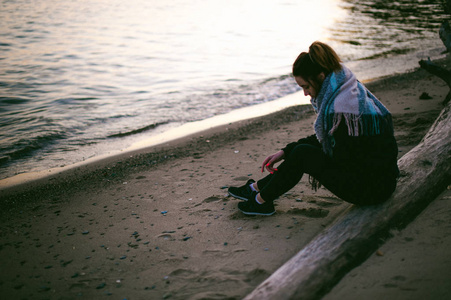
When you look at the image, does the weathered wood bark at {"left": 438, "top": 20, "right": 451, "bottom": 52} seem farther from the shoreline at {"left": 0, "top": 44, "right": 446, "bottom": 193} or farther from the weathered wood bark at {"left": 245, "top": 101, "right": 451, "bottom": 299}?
the weathered wood bark at {"left": 245, "top": 101, "right": 451, "bottom": 299}

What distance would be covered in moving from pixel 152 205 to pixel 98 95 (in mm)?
6665

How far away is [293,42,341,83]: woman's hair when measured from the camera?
2.78 metres

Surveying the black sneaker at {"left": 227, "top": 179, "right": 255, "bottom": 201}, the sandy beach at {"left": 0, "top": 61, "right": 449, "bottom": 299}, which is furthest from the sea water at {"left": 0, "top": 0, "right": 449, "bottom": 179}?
the black sneaker at {"left": 227, "top": 179, "right": 255, "bottom": 201}

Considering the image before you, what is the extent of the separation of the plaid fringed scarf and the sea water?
4678 millimetres

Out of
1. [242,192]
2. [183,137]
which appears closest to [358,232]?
[242,192]

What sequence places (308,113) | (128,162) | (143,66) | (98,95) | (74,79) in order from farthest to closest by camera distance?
(143,66) < (74,79) < (98,95) < (308,113) < (128,162)

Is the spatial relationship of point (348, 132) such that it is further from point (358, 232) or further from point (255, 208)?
point (255, 208)

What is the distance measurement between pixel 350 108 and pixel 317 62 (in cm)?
42

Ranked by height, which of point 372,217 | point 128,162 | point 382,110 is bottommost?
point 128,162

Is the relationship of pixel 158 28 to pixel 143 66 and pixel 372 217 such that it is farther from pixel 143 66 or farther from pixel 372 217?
pixel 372 217

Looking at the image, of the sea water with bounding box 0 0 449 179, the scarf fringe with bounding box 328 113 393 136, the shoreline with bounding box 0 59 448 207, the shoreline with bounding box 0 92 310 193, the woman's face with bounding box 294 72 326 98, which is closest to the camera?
the scarf fringe with bounding box 328 113 393 136

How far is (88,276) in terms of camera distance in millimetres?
2918

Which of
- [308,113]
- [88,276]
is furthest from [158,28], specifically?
[88,276]

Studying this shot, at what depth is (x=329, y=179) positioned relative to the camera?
2930 mm
